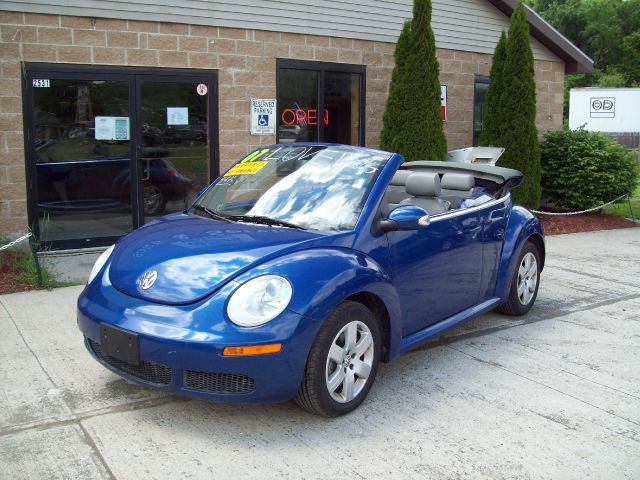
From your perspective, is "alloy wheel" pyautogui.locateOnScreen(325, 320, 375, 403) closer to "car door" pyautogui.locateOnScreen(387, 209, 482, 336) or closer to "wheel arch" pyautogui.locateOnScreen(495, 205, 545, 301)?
"car door" pyautogui.locateOnScreen(387, 209, 482, 336)

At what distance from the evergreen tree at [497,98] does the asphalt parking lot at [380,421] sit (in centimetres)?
682

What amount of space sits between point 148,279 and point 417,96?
7.69 meters

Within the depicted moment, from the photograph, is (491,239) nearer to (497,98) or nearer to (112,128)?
(112,128)

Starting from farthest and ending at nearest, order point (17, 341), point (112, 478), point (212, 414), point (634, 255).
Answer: point (634, 255) < point (17, 341) < point (212, 414) < point (112, 478)

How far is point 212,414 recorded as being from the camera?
409 centimetres

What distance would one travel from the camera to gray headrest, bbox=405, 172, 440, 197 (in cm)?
506

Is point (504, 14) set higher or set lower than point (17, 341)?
higher

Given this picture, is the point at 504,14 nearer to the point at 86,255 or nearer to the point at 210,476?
the point at 86,255

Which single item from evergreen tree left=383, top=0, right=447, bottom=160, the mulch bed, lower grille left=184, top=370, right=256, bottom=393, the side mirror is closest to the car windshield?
the side mirror

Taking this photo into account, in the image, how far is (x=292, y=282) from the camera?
3768mm

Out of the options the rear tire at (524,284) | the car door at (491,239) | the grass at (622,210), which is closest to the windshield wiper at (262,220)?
the car door at (491,239)

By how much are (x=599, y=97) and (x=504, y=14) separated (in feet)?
69.1

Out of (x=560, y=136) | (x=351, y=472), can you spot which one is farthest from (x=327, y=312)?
(x=560, y=136)

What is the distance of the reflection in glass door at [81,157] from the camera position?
27.9 ft
